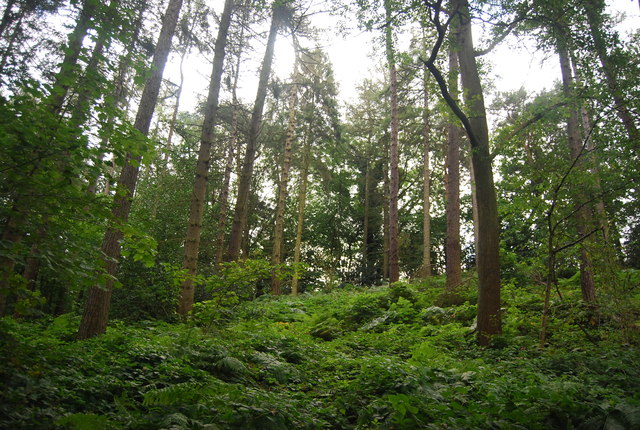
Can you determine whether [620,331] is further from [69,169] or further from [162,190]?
[162,190]

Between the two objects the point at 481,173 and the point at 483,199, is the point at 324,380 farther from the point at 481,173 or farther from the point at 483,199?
the point at 481,173

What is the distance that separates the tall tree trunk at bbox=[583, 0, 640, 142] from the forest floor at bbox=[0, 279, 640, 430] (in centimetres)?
276

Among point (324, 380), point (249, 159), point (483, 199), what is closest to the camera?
point (324, 380)

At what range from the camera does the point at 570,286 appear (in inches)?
446

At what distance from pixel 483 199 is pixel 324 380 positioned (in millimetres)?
4426

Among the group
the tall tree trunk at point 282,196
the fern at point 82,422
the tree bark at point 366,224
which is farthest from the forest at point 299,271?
the tree bark at point 366,224

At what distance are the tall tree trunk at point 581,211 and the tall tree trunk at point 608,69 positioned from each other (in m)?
Result: 0.54

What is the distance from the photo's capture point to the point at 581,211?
665cm

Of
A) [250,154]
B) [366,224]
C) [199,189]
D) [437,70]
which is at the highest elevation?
[366,224]

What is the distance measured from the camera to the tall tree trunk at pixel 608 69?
584 cm

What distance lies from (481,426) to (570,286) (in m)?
9.92

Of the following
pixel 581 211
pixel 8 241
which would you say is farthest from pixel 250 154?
pixel 8 241

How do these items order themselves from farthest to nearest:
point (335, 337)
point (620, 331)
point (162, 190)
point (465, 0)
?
point (162, 190)
point (335, 337)
point (465, 0)
point (620, 331)

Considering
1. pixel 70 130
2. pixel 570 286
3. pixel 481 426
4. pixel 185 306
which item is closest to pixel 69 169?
pixel 70 130
